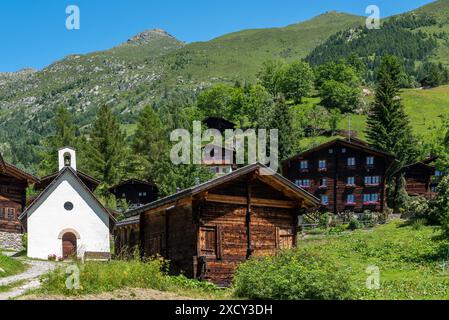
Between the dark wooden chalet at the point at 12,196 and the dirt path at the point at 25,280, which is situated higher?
the dark wooden chalet at the point at 12,196

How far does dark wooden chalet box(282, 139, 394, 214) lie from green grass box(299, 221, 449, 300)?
45.0 feet

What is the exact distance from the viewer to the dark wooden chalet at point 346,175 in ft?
247

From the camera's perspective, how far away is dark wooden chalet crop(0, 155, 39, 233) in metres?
51.9

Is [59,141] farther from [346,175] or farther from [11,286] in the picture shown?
[11,286]

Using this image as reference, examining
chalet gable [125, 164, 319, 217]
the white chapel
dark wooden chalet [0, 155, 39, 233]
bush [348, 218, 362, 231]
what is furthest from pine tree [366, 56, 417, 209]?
chalet gable [125, 164, 319, 217]

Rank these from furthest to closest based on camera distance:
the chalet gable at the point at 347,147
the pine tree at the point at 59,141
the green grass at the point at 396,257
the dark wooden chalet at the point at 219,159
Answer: the dark wooden chalet at the point at 219,159, the pine tree at the point at 59,141, the chalet gable at the point at 347,147, the green grass at the point at 396,257

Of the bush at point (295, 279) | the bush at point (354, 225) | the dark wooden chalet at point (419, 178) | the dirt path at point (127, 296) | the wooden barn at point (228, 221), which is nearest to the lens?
the dirt path at point (127, 296)

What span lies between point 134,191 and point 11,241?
29.4m

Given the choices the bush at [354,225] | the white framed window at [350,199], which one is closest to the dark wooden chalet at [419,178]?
the white framed window at [350,199]

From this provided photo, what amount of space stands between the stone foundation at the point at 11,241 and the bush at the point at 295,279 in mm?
30091

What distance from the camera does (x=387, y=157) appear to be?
245 feet

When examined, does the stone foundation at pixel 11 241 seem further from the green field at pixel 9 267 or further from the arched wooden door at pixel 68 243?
the green field at pixel 9 267

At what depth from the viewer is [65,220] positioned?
46.9 meters
